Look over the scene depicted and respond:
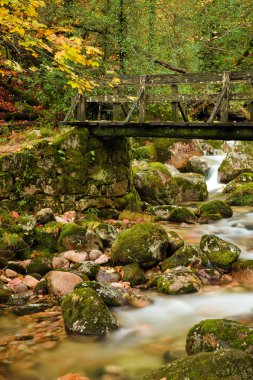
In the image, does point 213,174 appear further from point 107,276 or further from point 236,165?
point 107,276

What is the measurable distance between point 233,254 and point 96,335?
3620 mm

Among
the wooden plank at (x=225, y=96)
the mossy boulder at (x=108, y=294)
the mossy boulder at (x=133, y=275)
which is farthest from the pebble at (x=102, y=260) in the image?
the wooden plank at (x=225, y=96)

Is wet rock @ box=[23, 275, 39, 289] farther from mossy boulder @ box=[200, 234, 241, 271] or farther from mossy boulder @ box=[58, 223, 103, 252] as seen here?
mossy boulder @ box=[200, 234, 241, 271]

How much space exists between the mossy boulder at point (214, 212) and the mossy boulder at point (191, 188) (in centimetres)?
245

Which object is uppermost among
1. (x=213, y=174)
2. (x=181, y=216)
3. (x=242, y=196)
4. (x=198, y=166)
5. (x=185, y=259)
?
(x=198, y=166)

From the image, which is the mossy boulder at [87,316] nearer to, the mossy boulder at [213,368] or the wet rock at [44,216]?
the mossy boulder at [213,368]

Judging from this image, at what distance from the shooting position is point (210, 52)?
24.9 m

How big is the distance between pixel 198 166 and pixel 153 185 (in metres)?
4.53

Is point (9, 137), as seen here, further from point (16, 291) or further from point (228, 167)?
point (228, 167)

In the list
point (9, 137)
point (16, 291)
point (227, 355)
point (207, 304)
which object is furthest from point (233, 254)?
point (9, 137)

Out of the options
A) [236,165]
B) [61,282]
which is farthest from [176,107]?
[236,165]

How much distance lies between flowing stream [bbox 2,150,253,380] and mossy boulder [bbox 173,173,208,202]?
26.3 feet

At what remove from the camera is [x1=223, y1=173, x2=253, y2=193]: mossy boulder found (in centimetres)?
1617

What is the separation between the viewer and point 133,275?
25.1ft
